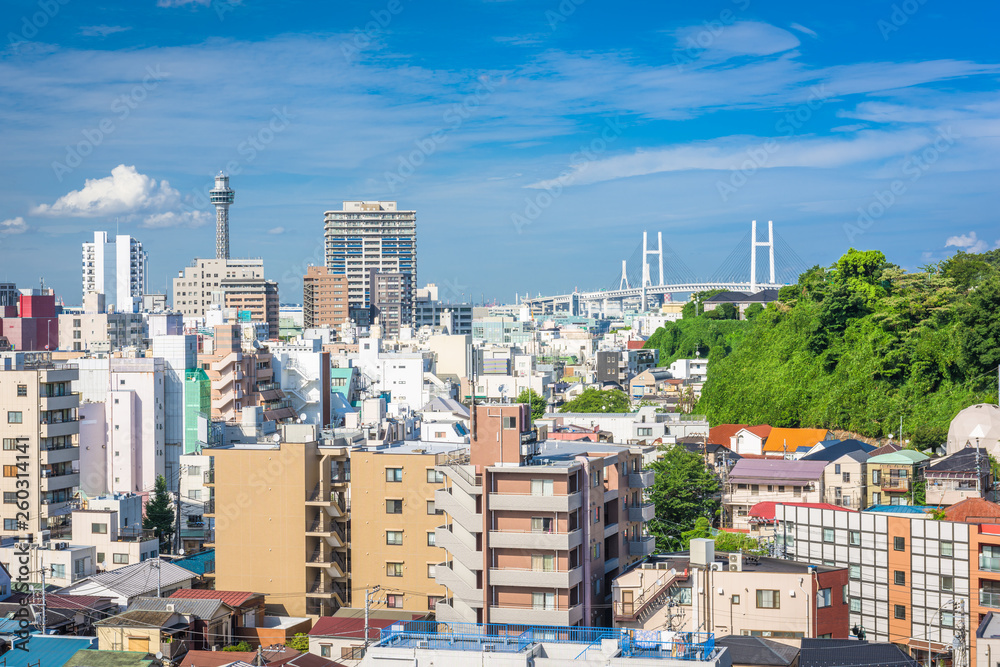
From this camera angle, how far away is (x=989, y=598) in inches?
376

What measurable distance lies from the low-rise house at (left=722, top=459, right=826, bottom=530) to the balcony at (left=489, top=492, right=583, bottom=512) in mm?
6784

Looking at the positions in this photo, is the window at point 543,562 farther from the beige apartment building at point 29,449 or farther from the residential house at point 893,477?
the beige apartment building at point 29,449

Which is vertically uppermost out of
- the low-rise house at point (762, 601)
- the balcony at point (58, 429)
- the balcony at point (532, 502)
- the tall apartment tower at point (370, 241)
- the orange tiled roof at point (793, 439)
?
the tall apartment tower at point (370, 241)

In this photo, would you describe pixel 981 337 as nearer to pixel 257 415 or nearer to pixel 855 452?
pixel 855 452

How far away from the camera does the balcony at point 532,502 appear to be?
9.07 m

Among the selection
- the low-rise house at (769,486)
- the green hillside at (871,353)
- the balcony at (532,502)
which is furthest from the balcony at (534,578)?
the green hillside at (871,353)

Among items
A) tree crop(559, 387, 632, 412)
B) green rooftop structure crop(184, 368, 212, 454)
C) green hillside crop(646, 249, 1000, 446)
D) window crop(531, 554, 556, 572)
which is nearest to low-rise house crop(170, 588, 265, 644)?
window crop(531, 554, 556, 572)

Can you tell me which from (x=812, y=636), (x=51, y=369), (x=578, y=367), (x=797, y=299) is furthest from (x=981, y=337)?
(x=578, y=367)

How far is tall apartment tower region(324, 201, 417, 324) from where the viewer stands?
2477 inches

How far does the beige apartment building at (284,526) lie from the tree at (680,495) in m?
5.44

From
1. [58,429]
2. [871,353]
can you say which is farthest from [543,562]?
[871,353]

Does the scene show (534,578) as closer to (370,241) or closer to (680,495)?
(680,495)

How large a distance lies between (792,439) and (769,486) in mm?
4989

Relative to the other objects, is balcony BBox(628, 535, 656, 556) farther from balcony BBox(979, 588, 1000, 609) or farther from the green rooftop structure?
the green rooftop structure
